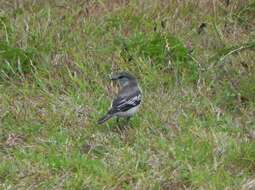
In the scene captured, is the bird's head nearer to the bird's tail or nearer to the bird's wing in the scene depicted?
the bird's wing

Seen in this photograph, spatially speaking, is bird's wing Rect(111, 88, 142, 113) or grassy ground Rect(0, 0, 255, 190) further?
bird's wing Rect(111, 88, 142, 113)

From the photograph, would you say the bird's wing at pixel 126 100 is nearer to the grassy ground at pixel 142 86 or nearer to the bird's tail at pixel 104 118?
the bird's tail at pixel 104 118

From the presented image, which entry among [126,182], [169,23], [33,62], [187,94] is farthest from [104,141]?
[169,23]

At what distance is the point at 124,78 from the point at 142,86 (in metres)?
0.47

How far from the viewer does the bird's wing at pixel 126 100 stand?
25.7 ft

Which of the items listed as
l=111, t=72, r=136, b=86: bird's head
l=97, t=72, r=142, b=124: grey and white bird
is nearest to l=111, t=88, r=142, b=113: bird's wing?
l=97, t=72, r=142, b=124: grey and white bird

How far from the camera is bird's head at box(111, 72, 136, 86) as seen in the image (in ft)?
27.3

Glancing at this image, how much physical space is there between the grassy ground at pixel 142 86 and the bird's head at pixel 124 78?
0.26 metres

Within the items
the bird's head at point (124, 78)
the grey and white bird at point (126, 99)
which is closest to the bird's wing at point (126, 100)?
the grey and white bird at point (126, 99)

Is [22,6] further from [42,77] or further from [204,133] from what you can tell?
[204,133]

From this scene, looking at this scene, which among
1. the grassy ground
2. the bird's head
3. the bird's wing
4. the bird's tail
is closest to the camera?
the grassy ground

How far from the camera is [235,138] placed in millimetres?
7496

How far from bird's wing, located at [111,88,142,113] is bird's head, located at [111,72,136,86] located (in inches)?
7.5

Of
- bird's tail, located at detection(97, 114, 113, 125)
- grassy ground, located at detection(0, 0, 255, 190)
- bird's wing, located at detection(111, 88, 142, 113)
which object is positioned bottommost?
grassy ground, located at detection(0, 0, 255, 190)
